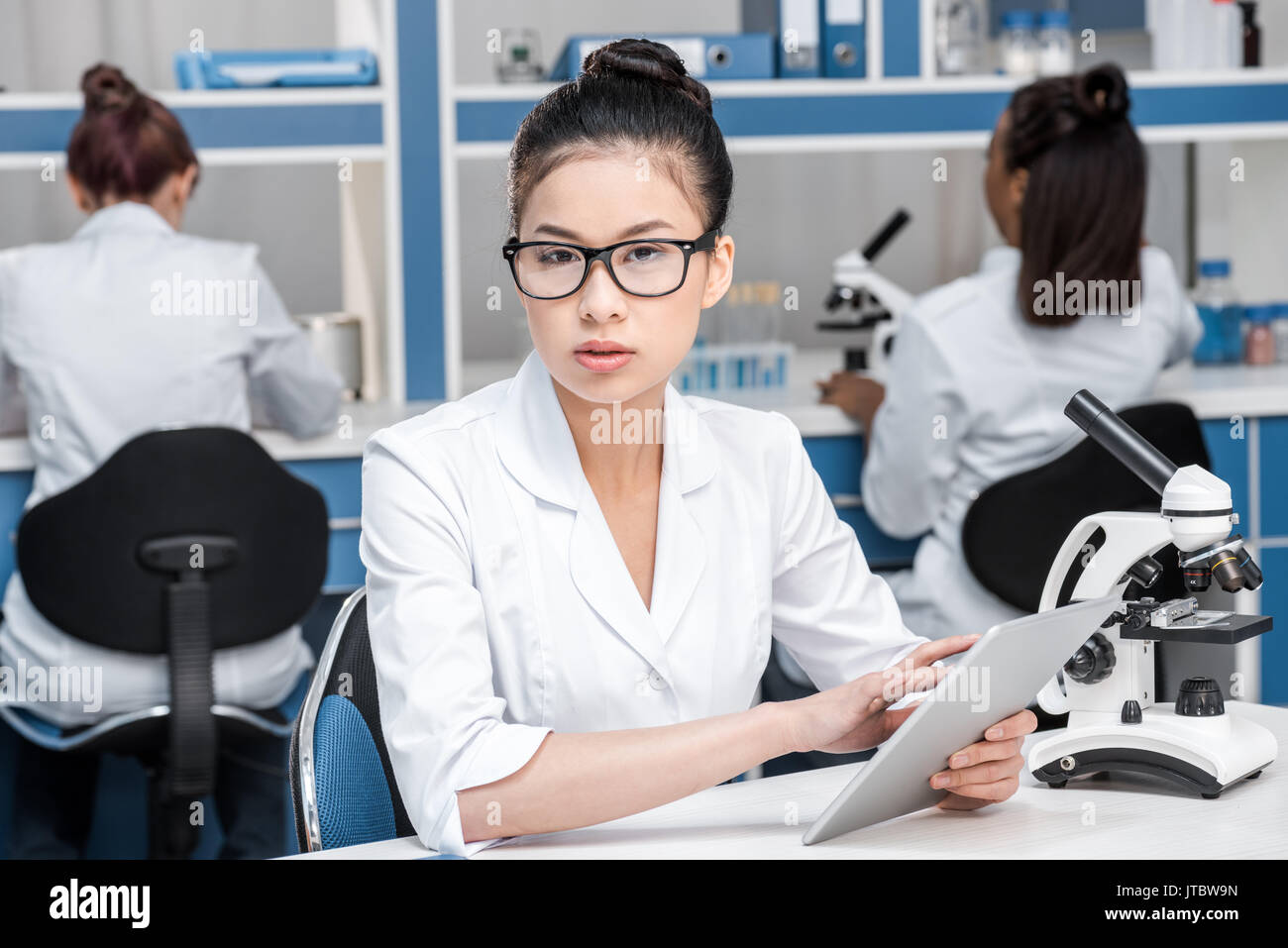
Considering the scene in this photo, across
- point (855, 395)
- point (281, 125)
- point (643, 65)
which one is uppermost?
point (281, 125)

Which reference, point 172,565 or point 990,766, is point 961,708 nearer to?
point 990,766

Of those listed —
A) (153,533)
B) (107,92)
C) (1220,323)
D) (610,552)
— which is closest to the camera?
(610,552)

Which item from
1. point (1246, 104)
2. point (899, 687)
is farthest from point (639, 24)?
point (899, 687)

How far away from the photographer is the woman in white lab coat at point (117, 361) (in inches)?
79.4

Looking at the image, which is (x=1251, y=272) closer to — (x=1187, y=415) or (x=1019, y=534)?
(x=1187, y=415)

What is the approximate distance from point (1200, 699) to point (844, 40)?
1.80 metres

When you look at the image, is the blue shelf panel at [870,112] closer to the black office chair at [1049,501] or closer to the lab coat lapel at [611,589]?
the black office chair at [1049,501]

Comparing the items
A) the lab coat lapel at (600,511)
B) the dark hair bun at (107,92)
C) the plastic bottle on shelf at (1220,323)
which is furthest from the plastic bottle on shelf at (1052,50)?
the lab coat lapel at (600,511)

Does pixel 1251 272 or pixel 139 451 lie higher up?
pixel 1251 272

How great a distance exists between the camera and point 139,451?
5.97 feet

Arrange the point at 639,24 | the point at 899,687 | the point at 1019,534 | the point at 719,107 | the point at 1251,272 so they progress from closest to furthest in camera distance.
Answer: the point at 899,687 → the point at 1019,534 → the point at 719,107 → the point at 1251,272 → the point at 639,24

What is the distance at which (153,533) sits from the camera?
1.83 meters

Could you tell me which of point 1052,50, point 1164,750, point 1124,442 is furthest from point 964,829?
point 1052,50
